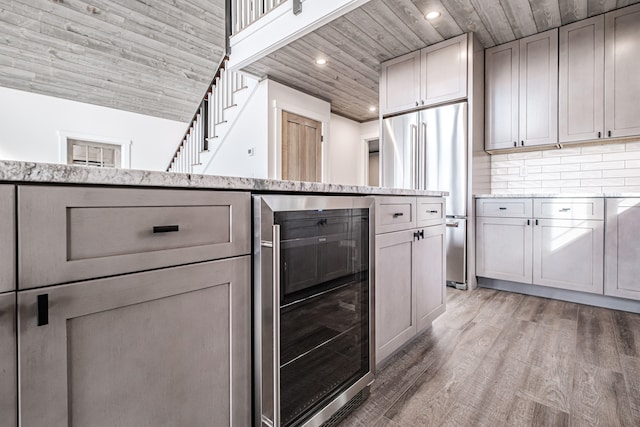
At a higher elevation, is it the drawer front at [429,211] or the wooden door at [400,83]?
the wooden door at [400,83]

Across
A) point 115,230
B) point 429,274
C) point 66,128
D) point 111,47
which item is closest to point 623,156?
point 429,274

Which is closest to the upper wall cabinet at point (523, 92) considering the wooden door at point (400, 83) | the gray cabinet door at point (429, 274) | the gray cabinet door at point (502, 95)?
the gray cabinet door at point (502, 95)

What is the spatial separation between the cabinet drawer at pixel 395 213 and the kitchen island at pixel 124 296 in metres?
0.68

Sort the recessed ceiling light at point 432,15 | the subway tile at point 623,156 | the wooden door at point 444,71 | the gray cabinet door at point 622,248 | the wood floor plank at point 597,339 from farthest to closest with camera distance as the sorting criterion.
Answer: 1. the wooden door at point 444,71
2. the subway tile at point 623,156
3. the recessed ceiling light at point 432,15
4. the gray cabinet door at point 622,248
5. the wood floor plank at point 597,339

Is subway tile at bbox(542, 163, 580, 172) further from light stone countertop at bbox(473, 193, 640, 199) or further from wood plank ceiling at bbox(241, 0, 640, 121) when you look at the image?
wood plank ceiling at bbox(241, 0, 640, 121)

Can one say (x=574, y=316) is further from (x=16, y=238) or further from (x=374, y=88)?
(x=374, y=88)

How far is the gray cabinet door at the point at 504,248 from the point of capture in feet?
9.45

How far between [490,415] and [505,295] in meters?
1.99

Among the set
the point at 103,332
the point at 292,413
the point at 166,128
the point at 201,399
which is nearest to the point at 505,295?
the point at 292,413

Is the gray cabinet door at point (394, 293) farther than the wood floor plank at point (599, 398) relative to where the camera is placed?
Yes

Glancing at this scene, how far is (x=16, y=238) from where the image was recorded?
55 cm

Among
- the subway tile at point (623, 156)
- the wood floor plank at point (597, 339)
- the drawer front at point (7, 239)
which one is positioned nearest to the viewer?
the drawer front at point (7, 239)

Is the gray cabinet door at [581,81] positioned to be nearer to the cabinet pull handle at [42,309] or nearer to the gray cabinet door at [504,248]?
the gray cabinet door at [504,248]

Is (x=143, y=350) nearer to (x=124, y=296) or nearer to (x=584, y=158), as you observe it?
(x=124, y=296)
